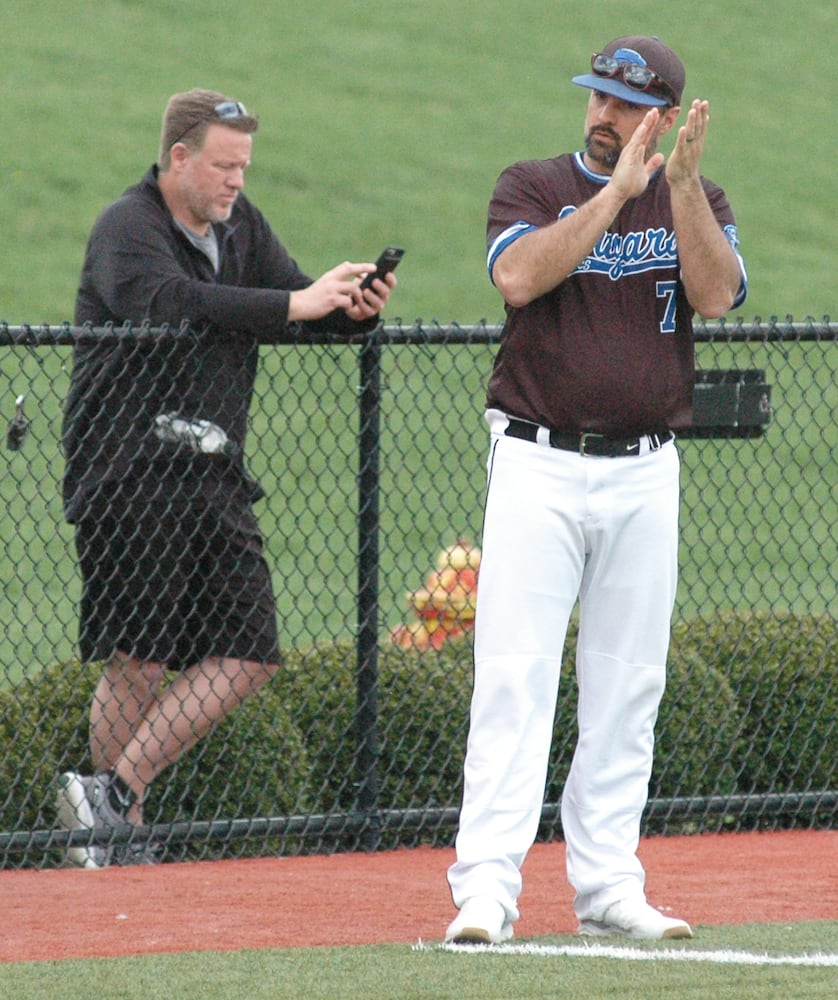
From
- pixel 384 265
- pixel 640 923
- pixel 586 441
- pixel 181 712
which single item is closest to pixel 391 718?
pixel 181 712

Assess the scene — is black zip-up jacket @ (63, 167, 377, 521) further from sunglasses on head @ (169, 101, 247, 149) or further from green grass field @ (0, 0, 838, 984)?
green grass field @ (0, 0, 838, 984)

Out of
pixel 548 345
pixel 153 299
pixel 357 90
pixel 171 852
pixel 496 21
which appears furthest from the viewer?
pixel 496 21

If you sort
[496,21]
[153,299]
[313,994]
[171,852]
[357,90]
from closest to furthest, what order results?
[313,994] < [153,299] < [171,852] < [357,90] < [496,21]

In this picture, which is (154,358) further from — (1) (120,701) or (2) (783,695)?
(2) (783,695)

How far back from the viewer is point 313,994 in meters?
3.94

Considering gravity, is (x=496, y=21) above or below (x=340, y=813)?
above

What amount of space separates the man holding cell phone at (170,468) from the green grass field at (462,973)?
59.8 inches

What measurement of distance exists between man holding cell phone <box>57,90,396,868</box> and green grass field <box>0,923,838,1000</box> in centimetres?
152

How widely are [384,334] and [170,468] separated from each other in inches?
31.0

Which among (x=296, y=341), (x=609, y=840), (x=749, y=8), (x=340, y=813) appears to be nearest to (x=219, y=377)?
(x=296, y=341)

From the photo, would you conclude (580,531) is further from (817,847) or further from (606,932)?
(817,847)

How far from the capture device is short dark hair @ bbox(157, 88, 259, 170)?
579cm

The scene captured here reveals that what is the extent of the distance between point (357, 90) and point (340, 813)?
21961 mm

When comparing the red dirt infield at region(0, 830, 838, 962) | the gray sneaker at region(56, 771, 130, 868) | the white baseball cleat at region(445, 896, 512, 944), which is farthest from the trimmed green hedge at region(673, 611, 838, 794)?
the white baseball cleat at region(445, 896, 512, 944)
